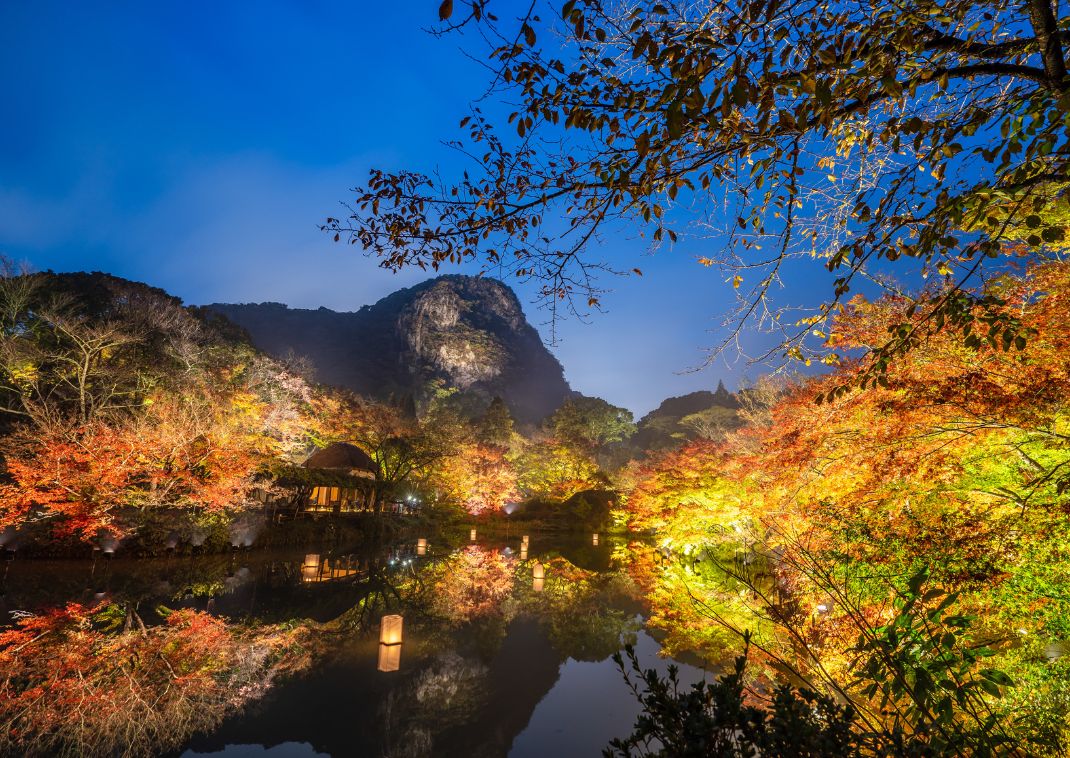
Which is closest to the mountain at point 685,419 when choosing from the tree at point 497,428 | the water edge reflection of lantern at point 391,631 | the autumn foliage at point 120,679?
the tree at point 497,428

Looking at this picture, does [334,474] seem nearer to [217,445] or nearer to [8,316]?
[217,445]

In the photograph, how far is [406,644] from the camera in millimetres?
7516

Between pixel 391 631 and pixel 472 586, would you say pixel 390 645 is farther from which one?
pixel 472 586

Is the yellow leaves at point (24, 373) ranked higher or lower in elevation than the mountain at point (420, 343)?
lower

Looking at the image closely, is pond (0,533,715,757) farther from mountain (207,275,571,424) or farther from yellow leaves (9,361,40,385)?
mountain (207,275,571,424)

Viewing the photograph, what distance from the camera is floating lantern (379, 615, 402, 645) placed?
7.05 meters

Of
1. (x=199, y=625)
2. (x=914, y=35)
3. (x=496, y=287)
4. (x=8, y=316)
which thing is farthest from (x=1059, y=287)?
(x=496, y=287)

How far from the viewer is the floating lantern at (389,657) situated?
21.6 feet

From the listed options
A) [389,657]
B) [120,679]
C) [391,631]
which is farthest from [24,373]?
[389,657]

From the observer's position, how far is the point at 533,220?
3521mm

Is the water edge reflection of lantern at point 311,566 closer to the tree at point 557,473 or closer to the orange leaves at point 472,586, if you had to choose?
the orange leaves at point 472,586

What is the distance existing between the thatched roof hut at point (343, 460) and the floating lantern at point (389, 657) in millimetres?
17100

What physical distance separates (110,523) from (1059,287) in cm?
1781

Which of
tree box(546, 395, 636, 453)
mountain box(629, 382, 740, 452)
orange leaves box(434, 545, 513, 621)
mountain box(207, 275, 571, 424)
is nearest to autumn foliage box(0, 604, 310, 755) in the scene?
orange leaves box(434, 545, 513, 621)
